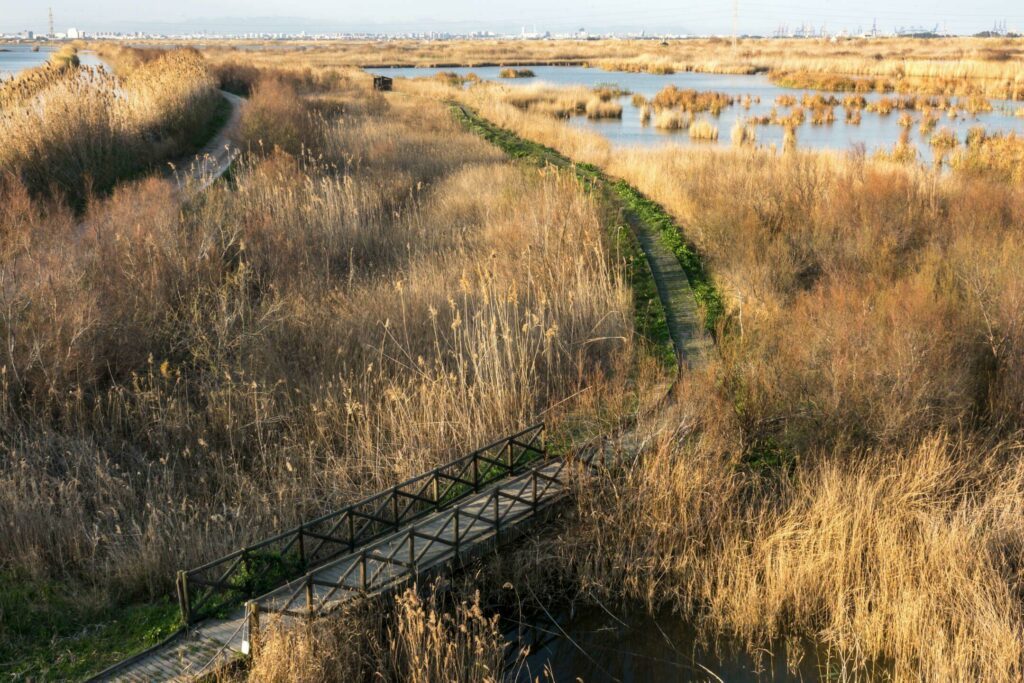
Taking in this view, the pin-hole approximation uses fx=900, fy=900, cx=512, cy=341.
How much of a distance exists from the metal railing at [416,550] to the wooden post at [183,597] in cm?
38

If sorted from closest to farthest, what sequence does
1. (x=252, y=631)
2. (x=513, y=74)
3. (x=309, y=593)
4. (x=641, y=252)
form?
(x=252, y=631), (x=309, y=593), (x=641, y=252), (x=513, y=74)

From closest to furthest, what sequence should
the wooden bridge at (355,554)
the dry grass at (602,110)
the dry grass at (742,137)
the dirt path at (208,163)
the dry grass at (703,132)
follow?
1. the wooden bridge at (355,554)
2. the dirt path at (208,163)
3. the dry grass at (742,137)
4. the dry grass at (703,132)
5. the dry grass at (602,110)

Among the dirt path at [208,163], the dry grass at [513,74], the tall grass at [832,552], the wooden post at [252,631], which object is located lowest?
the tall grass at [832,552]

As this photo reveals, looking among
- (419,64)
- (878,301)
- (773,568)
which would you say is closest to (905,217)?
(878,301)

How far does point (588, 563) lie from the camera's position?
6.54 meters

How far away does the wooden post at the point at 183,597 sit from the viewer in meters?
5.08

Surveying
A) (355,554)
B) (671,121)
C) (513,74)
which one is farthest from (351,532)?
(513,74)

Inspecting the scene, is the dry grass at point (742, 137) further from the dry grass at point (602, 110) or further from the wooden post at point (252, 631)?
the wooden post at point (252, 631)

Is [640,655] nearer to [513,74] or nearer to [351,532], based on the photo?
[351,532]

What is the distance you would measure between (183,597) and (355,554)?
1.04 metres

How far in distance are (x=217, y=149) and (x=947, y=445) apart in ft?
51.9

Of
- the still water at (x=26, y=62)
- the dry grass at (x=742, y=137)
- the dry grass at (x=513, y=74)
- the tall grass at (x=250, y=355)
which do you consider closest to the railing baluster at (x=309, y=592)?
the tall grass at (x=250, y=355)

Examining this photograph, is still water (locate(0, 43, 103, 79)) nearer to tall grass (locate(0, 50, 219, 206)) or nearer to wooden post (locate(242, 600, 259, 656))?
tall grass (locate(0, 50, 219, 206))

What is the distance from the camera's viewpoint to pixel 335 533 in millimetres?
6395
